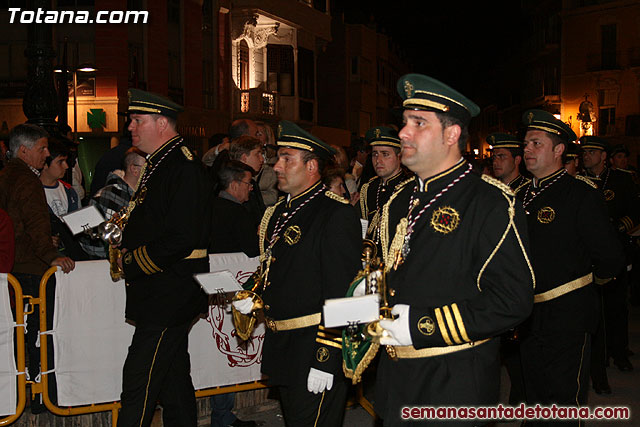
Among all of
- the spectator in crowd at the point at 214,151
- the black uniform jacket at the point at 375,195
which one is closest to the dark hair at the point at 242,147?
the spectator in crowd at the point at 214,151

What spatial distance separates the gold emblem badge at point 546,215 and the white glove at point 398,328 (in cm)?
287

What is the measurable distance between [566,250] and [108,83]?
21185 mm

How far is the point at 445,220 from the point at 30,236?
434 centimetres

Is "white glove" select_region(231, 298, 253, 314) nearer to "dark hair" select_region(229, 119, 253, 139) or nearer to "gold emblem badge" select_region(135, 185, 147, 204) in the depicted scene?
"gold emblem badge" select_region(135, 185, 147, 204)

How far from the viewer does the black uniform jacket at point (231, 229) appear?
739 cm

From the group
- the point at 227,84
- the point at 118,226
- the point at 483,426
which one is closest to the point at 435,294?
the point at 483,426

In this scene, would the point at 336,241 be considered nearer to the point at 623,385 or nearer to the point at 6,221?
the point at 6,221

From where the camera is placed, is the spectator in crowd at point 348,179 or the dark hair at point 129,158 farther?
the spectator in crowd at point 348,179

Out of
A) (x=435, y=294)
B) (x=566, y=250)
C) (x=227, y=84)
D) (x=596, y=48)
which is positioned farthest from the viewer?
(x=596, y=48)

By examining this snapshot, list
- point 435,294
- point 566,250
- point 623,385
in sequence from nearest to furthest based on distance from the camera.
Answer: point 435,294
point 566,250
point 623,385

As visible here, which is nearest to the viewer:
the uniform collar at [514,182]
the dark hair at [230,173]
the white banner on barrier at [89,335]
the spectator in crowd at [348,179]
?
the white banner on barrier at [89,335]

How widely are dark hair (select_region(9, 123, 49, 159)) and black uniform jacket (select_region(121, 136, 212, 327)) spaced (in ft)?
6.50

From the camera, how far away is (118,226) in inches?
228

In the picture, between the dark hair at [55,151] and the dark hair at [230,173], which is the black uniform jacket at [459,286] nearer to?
the dark hair at [230,173]
